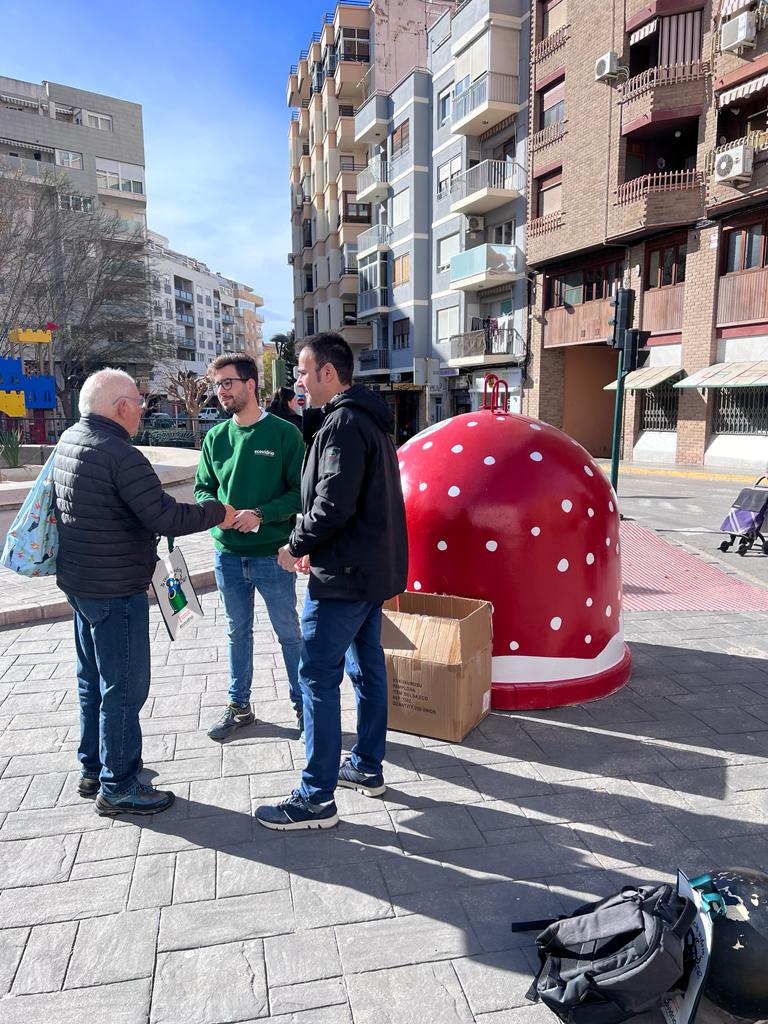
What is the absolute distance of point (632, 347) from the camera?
1102 centimetres

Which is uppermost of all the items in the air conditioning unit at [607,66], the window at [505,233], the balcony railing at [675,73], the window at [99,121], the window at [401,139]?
the window at [99,121]

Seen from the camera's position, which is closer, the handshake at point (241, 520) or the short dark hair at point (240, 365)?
the handshake at point (241, 520)

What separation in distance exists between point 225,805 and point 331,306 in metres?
44.6

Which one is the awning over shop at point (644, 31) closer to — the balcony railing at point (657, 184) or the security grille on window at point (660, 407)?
the balcony railing at point (657, 184)

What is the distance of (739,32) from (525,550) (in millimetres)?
21445

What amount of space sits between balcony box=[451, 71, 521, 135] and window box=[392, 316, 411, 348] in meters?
9.42

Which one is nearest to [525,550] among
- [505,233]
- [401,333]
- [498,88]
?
[505,233]

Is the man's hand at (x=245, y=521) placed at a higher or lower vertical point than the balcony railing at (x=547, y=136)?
lower

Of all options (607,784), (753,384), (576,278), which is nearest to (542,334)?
(576,278)

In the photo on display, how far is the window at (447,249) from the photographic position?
1296 inches

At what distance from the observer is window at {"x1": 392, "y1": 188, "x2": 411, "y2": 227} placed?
1403 inches

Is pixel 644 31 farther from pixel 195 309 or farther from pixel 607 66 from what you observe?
pixel 195 309

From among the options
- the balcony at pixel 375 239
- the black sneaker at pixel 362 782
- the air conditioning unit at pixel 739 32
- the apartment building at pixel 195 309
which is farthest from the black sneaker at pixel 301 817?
the apartment building at pixel 195 309

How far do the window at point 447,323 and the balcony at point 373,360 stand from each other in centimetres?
467
